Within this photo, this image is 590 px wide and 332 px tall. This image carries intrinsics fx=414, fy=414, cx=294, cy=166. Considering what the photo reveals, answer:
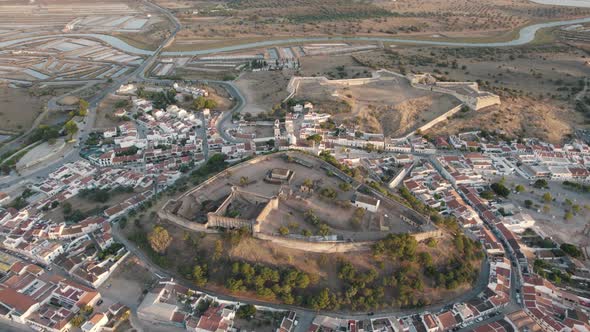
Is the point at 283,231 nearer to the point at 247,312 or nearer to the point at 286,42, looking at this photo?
the point at 247,312

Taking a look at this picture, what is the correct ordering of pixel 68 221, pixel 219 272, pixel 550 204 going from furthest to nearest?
pixel 550 204, pixel 68 221, pixel 219 272

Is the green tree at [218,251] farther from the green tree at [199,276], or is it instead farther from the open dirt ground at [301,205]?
the open dirt ground at [301,205]

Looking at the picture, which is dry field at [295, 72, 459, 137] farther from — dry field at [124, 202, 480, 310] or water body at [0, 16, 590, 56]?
water body at [0, 16, 590, 56]

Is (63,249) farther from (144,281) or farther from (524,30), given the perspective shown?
(524,30)

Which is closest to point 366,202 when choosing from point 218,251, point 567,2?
point 218,251

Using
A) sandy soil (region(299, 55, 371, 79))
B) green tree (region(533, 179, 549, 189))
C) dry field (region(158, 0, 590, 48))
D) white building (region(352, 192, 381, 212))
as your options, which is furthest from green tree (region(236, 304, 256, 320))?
dry field (region(158, 0, 590, 48))

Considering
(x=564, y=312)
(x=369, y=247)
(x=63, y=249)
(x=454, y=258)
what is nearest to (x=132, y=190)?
(x=63, y=249)

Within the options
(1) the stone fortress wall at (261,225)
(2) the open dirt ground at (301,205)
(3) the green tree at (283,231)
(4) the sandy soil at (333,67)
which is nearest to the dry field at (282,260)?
(1) the stone fortress wall at (261,225)

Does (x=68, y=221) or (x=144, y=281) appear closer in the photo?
(x=144, y=281)
